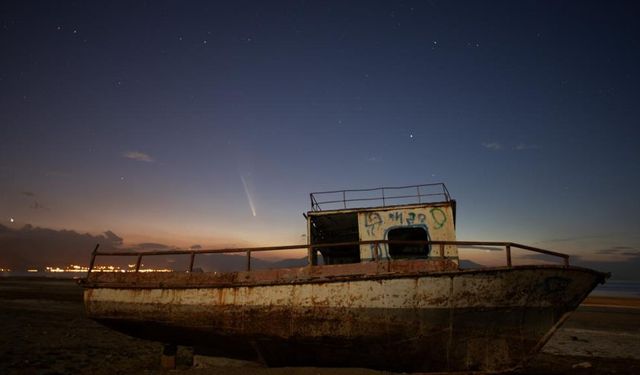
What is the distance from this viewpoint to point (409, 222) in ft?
29.8

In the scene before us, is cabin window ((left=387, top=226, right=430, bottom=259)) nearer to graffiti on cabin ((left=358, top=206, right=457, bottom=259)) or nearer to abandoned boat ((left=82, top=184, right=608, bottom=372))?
graffiti on cabin ((left=358, top=206, right=457, bottom=259))

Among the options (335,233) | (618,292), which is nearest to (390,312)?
(335,233)

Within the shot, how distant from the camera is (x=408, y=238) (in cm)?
1071

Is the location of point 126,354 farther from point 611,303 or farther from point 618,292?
point 618,292

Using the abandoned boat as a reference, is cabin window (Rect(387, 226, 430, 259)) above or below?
above

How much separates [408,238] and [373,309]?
4.93 metres

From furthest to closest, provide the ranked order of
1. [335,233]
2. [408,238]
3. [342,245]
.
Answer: [335,233] → [408,238] → [342,245]

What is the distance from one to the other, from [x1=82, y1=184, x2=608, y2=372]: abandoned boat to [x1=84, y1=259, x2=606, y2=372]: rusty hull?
0.06 ft

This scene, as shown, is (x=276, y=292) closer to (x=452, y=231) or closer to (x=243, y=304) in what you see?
(x=243, y=304)

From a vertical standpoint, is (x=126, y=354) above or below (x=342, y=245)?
below

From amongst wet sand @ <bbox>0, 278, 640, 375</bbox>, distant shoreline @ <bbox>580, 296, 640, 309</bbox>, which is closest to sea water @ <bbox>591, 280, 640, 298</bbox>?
distant shoreline @ <bbox>580, 296, 640, 309</bbox>

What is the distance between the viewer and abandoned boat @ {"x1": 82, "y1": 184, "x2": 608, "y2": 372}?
6.04 m

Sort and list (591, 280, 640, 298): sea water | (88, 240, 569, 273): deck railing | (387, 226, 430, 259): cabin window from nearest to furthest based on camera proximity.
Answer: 1. (88, 240, 569, 273): deck railing
2. (387, 226, 430, 259): cabin window
3. (591, 280, 640, 298): sea water

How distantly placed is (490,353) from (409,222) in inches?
146
